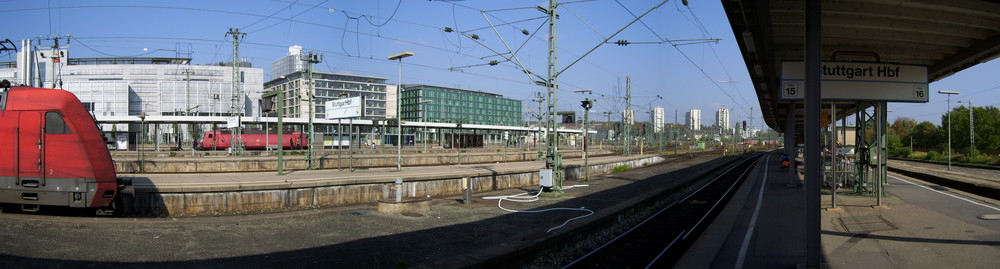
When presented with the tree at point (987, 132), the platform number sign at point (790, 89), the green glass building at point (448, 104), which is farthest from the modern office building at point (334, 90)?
the platform number sign at point (790, 89)

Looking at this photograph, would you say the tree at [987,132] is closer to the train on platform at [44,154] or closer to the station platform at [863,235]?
the station platform at [863,235]

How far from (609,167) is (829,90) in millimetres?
27329

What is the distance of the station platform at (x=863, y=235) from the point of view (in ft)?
27.3

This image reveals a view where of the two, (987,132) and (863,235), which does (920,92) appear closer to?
(863,235)

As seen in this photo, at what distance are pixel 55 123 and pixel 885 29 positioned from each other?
16.9m

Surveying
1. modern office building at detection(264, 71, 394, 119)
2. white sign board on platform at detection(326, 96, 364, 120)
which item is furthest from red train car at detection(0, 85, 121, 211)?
modern office building at detection(264, 71, 394, 119)

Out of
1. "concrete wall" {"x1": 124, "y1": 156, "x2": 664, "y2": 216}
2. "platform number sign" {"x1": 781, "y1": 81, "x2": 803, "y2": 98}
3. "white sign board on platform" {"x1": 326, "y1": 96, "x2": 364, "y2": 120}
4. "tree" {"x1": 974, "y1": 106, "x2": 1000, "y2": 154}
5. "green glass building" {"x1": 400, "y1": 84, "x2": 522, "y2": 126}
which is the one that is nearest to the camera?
"platform number sign" {"x1": 781, "y1": 81, "x2": 803, "y2": 98}

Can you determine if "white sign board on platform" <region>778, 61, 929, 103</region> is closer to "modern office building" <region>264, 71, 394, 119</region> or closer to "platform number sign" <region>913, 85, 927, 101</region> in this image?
"platform number sign" <region>913, 85, 927, 101</region>

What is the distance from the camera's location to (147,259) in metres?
7.66

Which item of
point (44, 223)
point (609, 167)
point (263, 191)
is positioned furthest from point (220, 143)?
point (44, 223)

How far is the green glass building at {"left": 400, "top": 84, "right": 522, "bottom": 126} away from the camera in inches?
4419

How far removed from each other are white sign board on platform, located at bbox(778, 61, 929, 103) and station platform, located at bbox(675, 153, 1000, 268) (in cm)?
254

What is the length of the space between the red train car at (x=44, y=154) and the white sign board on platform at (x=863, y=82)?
47.8 feet

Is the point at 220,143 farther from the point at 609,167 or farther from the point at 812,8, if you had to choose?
the point at 812,8
